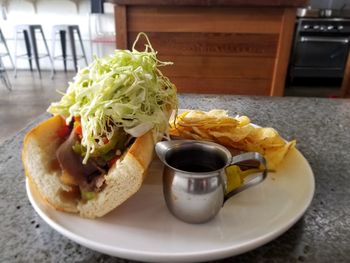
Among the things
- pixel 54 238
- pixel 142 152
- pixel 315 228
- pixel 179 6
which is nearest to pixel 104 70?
pixel 142 152

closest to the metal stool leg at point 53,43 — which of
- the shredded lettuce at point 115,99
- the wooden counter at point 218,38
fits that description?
the wooden counter at point 218,38

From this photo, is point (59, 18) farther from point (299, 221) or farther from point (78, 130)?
point (299, 221)

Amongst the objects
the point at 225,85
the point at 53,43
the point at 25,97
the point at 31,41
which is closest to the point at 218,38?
the point at 225,85

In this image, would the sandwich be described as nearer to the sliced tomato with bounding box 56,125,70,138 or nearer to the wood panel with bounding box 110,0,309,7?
the sliced tomato with bounding box 56,125,70,138

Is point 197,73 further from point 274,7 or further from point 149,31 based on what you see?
point 274,7

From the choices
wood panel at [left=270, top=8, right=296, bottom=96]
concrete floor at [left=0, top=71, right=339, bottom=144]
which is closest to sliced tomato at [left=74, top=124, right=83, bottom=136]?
wood panel at [left=270, top=8, right=296, bottom=96]

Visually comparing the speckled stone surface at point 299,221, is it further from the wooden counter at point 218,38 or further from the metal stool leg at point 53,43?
the metal stool leg at point 53,43

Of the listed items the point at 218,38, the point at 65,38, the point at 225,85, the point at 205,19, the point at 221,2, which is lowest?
the point at 65,38
